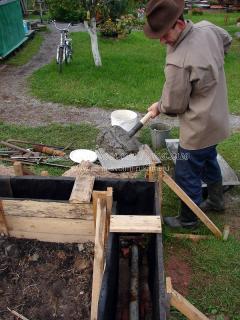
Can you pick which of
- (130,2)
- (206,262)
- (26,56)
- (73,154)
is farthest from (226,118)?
(26,56)

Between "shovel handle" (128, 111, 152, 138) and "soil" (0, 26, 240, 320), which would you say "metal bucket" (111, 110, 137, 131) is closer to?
"shovel handle" (128, 111, 152, 138)

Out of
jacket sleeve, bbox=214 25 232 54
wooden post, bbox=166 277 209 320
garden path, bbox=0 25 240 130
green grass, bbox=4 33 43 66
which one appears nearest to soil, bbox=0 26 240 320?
wooden post, bbox=166 277 209 320

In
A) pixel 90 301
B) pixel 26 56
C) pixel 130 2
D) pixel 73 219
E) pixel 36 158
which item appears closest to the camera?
pixel 90 301

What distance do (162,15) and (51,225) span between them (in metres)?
2.14

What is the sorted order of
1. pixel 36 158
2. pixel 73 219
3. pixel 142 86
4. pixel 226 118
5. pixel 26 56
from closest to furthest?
pixel 73 219 < pixel 226 118 < pixel 36 158 < pixel 142 86 < pixel 26 56

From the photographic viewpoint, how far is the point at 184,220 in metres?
3.95

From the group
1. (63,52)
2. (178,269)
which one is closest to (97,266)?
(178,269)

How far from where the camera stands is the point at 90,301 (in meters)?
3.00

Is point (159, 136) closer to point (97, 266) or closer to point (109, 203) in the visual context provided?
point (109, 203)

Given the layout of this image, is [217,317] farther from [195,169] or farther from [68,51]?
[68,51]

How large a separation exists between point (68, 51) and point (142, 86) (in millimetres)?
3539

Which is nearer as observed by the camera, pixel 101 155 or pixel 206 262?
pixel 206 262

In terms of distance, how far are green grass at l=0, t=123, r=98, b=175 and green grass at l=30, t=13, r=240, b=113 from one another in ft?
4.72

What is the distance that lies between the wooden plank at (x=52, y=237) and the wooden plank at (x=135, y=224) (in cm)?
61
